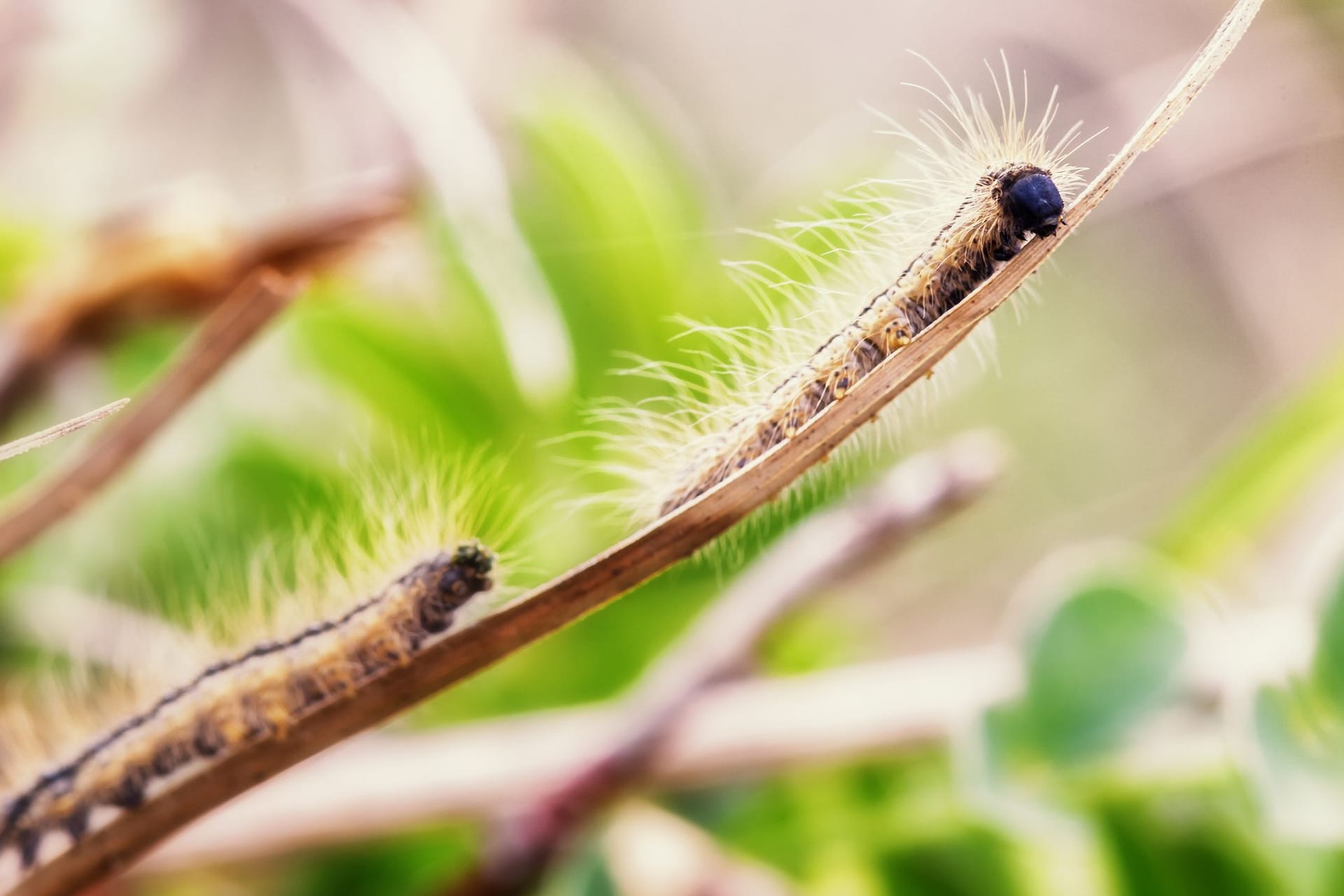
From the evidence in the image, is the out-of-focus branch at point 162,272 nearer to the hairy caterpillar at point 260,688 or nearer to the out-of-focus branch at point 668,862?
the hairy caterpillar at point 260,688

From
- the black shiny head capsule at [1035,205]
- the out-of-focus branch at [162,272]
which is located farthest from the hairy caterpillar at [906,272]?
the out-of-focus branch at [162,272]

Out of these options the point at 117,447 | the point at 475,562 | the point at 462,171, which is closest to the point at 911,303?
the point at 475,562

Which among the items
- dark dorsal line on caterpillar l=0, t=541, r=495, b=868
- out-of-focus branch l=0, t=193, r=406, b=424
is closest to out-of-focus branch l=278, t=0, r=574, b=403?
out-of-focus branch l=0, t=193, r=406, b=424

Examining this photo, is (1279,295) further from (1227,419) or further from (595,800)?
(595,800)

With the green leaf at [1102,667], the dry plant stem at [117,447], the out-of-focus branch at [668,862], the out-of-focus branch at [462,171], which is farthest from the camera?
the out-of-focus branch at [462,171]

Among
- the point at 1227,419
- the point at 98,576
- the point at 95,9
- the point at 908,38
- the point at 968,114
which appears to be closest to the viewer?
the point at 968,114

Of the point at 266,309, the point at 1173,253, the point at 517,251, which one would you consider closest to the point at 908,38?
the point at 1173,253

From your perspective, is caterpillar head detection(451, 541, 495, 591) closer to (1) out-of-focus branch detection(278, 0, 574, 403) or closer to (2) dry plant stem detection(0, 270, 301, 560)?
(2) dry plant stem detection(0, 270, 301, 560)
